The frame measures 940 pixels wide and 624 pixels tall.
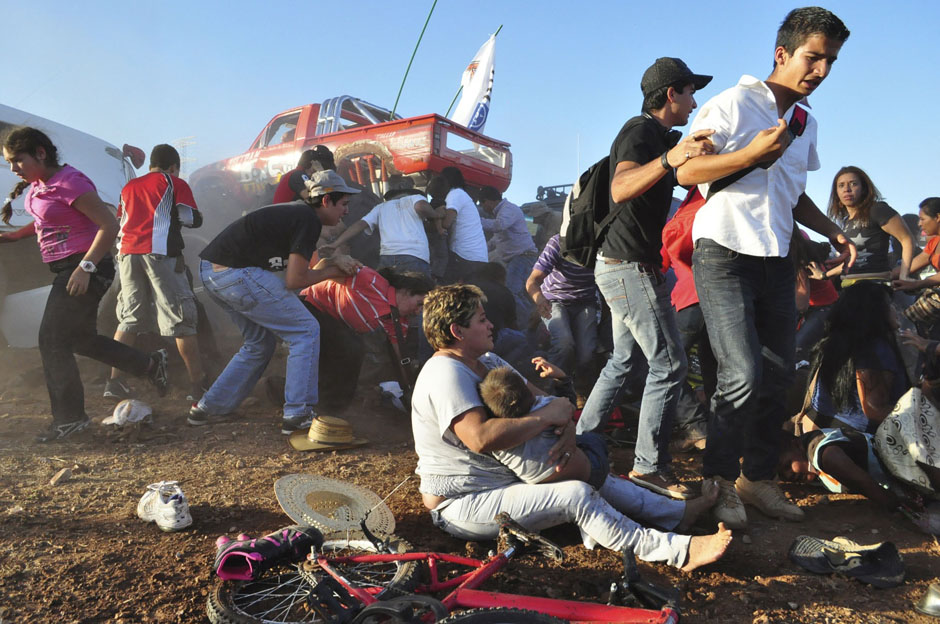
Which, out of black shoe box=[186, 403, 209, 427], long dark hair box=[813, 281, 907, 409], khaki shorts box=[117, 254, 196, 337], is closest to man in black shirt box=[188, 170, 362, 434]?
black shoe box=[186, 403, 209, 427]

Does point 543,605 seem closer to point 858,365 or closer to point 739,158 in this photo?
point 739,158

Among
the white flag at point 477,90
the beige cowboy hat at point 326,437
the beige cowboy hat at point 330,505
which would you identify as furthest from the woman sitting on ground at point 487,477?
the white flag at point 477,90

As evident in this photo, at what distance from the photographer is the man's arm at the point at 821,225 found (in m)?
3.25

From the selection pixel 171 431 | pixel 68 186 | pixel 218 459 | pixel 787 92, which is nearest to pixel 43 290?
pixel 68 186

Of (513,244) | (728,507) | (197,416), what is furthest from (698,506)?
(513,244)

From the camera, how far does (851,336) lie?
12.8ft

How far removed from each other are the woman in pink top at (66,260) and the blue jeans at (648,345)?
347 cm

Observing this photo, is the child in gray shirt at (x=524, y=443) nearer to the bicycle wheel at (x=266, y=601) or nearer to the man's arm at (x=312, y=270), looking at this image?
the bicycle wheel at (x=266, y=601)

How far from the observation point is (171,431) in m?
4.82

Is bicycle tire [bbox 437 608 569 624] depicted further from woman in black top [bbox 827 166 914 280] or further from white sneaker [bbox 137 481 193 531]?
woman in black top [bbox 827 166 914 280]

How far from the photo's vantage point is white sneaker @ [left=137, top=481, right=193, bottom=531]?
10.4 ft

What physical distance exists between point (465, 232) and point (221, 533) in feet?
14.8

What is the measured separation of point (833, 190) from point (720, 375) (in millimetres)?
3418

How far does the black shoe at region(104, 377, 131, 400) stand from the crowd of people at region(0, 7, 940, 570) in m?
0.03
